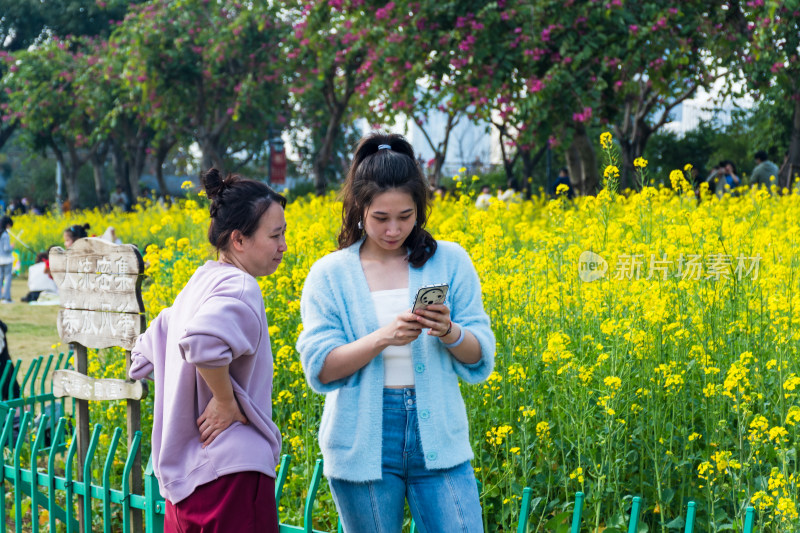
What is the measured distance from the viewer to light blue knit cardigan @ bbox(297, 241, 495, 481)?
1.88 m

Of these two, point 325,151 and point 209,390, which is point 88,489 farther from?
point 325,151

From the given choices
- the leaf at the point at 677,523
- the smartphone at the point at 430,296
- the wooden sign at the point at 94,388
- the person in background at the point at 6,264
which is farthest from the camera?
the person in background at the point at 6,264

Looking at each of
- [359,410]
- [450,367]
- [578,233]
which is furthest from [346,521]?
[578,233]

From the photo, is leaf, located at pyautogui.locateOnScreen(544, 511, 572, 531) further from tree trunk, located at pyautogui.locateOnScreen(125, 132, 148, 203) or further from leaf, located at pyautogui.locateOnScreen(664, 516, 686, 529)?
tree trunk, located at pyautogui.locateOnScreen(125, 132, 148, 203)

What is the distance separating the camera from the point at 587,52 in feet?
28.0

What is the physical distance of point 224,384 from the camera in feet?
6.28

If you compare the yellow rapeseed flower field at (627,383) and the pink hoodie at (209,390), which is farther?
the yellow rapeseed flower field at (627,383)

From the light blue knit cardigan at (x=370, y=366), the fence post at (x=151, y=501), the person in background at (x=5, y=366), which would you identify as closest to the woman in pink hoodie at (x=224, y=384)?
the light blue knit cardigan at (x=370, y=366)

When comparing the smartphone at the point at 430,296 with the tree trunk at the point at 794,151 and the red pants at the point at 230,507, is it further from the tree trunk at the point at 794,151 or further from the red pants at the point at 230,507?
the tree trunk at the point at 794,151

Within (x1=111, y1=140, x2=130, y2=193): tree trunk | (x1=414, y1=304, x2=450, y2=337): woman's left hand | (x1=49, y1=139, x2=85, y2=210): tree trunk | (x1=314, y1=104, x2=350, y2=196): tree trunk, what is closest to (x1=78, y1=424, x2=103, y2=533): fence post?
(x1=414, y1=304, x2=450, y2=337): woman's left hand

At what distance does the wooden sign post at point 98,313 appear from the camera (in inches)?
127

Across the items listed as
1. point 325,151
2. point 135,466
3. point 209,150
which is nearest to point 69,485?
point 135,466

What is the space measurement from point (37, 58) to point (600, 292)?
19.6m

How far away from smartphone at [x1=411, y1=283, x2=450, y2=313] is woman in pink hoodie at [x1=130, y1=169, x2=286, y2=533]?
42 centimetres
